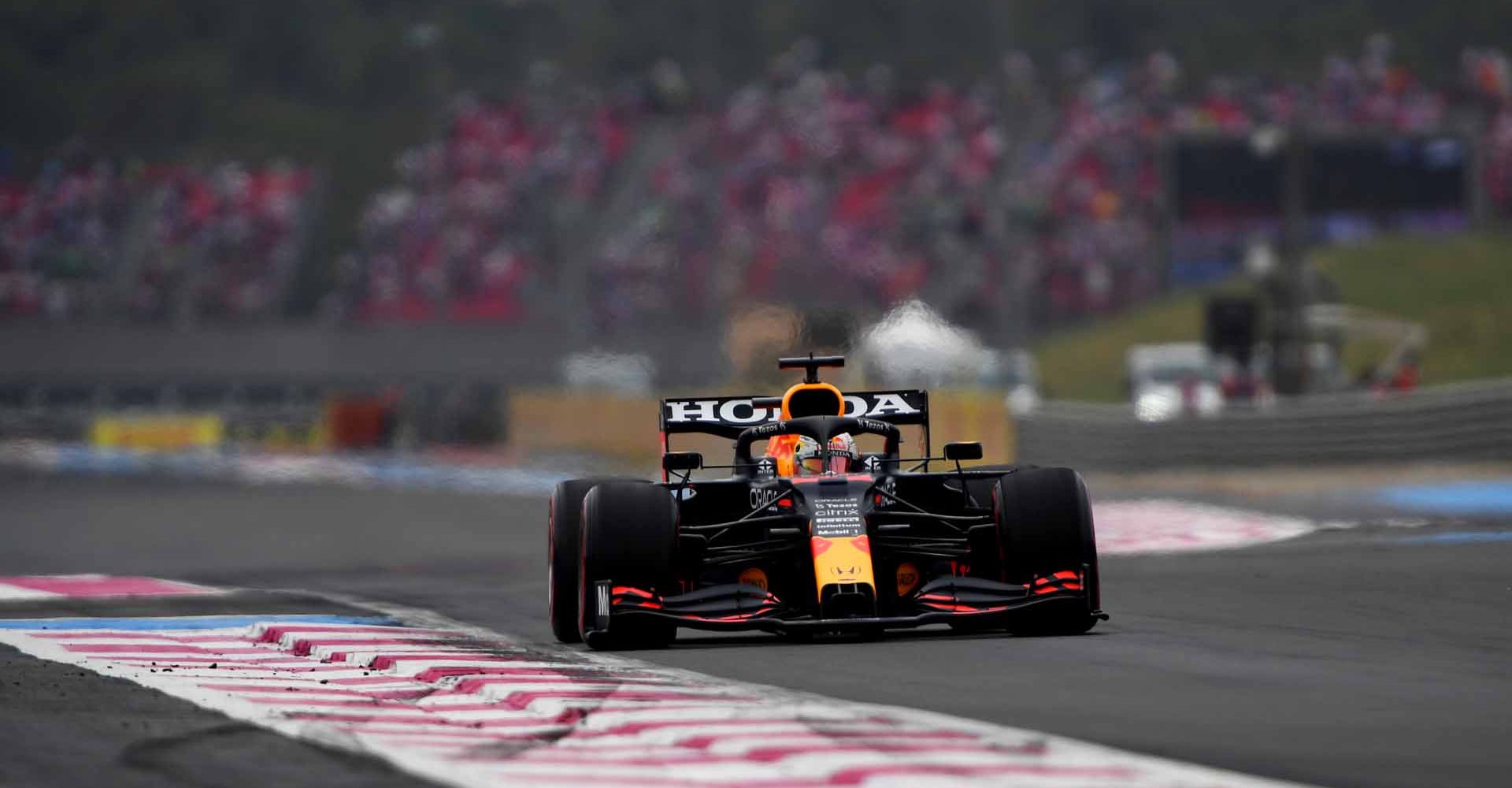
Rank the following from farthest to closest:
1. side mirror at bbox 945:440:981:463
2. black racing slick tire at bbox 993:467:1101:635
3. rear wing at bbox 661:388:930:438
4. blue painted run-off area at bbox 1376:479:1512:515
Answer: blue painted run-off area at bbox 1376:479:1512:515
rear wing at bbox 661:388:930:438
side mirror at bbox 945:440:981:463
black racing slick tire at bbox 993:467:1101:635

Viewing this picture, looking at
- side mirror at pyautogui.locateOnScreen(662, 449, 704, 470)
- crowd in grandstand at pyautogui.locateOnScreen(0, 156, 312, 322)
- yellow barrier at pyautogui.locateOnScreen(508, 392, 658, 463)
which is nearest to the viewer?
side mirror at pyautogui.locateOnScreen(662, 449, 704, 470)

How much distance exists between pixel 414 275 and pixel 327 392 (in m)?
3.79

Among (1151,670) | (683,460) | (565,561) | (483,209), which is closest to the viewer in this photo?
(1151,670)

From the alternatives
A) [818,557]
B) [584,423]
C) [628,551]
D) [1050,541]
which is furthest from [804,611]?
[584,423]

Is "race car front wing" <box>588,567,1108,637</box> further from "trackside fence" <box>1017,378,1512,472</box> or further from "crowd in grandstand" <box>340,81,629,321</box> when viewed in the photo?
"crowd in grandstand" <box>340,81,629,321</box>

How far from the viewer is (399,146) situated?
189 feet

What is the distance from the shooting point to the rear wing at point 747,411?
42.5ft

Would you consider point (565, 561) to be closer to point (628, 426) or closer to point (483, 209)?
point (628, 426)

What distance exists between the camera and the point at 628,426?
135 feet

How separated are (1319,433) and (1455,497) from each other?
4.44 meters

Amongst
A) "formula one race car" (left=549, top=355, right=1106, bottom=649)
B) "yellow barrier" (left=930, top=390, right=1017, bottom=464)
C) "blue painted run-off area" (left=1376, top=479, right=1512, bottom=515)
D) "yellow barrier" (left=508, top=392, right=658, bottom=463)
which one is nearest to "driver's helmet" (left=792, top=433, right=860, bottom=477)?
"formula one race car" (left=549, top=355, right=1106, bottom=649)

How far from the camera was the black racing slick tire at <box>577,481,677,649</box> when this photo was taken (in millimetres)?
11023

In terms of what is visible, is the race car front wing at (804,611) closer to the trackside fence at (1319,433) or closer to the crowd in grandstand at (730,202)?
the trackside fence at (1319,433)

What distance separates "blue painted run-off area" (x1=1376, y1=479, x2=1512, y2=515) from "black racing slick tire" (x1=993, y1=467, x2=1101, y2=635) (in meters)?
11.7
